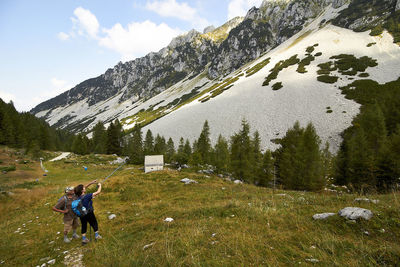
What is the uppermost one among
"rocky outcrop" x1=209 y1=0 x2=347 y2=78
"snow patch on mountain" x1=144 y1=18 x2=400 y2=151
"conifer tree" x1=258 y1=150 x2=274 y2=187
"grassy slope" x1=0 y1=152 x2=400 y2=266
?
"rocky outcrop" x1=209 y1=0 x2=347 y2=78

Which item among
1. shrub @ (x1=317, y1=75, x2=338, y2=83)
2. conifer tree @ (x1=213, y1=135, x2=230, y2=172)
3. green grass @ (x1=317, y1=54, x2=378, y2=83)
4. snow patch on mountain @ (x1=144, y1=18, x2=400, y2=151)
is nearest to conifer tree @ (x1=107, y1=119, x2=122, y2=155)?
snow patch on mountain @ (x1=144, y1=18, x2=400, y2=151)

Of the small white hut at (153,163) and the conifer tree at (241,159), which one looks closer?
the conifer tree at (241,159)

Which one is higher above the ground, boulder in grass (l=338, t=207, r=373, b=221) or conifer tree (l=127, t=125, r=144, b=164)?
boulder in grass (l=338, t=207, r=373, b=221)

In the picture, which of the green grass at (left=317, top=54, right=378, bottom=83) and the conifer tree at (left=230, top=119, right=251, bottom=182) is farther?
the green grass at (left=317, top=54, right=378, bottom=83)

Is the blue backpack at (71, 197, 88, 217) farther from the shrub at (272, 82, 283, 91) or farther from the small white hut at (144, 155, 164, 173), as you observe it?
the shrub at (272, 82, 283, 91)

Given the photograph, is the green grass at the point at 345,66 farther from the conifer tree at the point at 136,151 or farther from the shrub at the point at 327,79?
the conifer tree at the point at 136,151

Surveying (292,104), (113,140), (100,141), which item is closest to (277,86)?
(292,104)

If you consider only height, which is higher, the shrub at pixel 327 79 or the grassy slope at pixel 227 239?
the shrub at pixel 327 79

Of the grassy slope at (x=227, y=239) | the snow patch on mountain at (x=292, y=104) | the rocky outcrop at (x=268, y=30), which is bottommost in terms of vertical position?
the grassy slope at (x=227, y=239)

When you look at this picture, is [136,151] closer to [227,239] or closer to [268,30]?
[227,239]

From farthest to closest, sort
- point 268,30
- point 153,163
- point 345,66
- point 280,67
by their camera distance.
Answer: point 268,30, point 280,67, point 345,66, point 153,163

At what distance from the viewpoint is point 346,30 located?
94062 millimetres

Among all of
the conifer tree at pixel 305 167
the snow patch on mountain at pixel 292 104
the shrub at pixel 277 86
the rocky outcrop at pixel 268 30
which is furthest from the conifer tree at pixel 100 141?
the rocky outcrop at pixel 268 30

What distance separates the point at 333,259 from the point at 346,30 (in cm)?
13265
